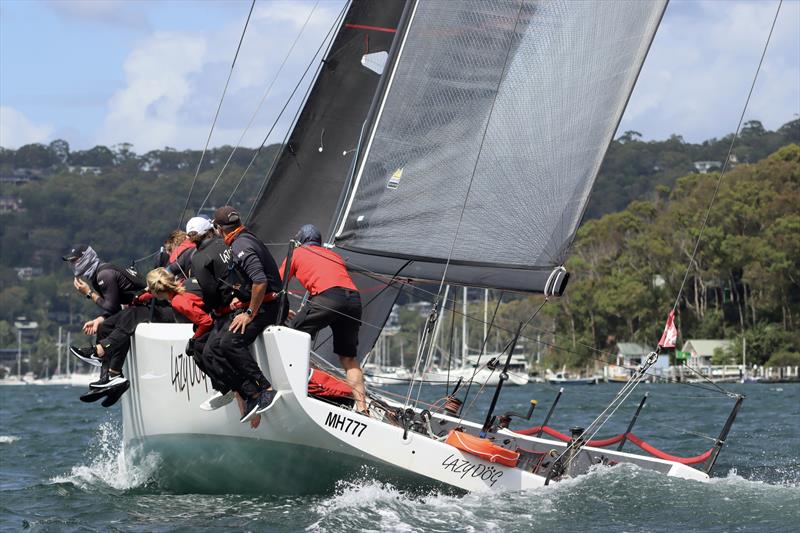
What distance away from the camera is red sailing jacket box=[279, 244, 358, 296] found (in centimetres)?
895

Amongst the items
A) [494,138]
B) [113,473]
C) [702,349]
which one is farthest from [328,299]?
[702,349]

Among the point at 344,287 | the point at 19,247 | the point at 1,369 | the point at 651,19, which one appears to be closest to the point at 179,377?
the point at 344,287

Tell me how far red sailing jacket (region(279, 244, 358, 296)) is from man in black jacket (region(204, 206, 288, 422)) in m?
0.32

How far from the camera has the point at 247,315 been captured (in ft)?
27.9

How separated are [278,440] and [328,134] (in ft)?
15.5

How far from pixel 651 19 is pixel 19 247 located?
460 ft

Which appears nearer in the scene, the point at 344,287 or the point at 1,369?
the point at 344,287

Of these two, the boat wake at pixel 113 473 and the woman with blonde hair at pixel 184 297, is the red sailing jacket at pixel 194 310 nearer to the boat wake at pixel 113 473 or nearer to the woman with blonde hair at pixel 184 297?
the woman with blonde hair at pixel 184 297

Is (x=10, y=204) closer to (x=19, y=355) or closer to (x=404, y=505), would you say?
(x=19, y=355)

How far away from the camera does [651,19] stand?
9531 millimetres

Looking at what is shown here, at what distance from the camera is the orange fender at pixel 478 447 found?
8.80m

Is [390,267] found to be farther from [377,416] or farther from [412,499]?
[412,499]

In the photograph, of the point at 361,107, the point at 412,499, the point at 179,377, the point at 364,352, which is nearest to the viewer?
the point at 412,499

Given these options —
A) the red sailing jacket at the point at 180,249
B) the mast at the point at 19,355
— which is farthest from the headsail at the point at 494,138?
the mast at the point at 19,355
